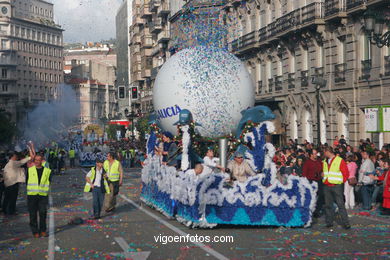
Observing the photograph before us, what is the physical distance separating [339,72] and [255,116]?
18045 mm

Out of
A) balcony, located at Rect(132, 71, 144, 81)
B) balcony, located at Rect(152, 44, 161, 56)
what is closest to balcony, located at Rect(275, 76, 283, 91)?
balcony, located at Rect(152, 44, 161, 56)

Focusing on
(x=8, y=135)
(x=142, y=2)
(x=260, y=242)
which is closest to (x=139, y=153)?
(x=8, y=135)

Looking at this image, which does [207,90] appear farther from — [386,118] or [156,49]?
[156,49]

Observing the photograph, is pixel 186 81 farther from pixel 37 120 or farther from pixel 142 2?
pixel 142 2

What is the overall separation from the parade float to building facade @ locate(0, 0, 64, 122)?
115533 millimetres

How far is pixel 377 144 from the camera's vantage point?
3119 cm

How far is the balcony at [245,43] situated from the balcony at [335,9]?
10485 millimetres

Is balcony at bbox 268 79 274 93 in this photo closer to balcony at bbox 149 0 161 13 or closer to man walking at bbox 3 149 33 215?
man walking at bbox 3 149 33 215

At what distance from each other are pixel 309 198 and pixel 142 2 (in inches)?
3323

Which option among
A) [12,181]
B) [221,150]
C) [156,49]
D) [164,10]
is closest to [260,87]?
[12,181]

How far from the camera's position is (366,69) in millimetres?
32219

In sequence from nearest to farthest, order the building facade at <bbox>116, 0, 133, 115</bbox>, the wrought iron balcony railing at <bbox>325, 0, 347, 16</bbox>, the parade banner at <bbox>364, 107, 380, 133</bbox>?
1. the parade banner at <bbox>364, 107, 380, 133</bbox>
2. the wrought iron balcony railing at <bbox>325, 0, 347, 16</bbox>
3. the building facade at <bbox>116, 0, 133, 115</bbox>

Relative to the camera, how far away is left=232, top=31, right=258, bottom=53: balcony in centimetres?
4636

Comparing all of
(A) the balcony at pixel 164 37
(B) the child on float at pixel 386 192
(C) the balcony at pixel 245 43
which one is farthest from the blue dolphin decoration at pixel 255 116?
(A) the balcony at pixel 164 37
